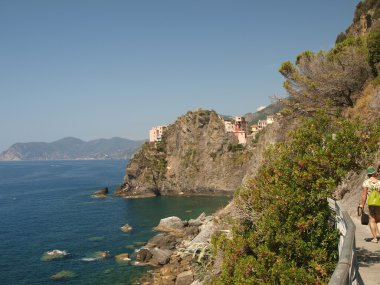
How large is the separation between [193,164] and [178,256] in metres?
66.3

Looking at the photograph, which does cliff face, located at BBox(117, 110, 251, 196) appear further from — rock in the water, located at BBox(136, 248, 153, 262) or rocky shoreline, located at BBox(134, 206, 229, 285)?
rock in the water, located at BBox(136, 248, 153, 262)

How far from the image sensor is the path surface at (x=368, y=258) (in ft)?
30.4

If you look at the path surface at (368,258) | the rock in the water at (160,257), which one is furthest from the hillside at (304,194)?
the rock in the water at (160,257)

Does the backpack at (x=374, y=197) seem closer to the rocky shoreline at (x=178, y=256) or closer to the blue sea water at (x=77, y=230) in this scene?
the rocky shoreline at (x=178, y=256)

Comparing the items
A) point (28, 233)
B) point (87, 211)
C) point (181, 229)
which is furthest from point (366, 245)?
point (87, 211)

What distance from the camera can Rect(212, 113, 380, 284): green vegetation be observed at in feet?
40.5

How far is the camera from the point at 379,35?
28281 mm

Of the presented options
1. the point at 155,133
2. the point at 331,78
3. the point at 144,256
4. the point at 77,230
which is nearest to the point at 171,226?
the point at 77,230

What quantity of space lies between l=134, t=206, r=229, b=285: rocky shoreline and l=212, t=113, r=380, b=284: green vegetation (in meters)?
13.0

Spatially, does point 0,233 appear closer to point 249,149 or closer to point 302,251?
point 302,251

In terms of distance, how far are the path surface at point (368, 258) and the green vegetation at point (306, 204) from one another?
3.23 feet

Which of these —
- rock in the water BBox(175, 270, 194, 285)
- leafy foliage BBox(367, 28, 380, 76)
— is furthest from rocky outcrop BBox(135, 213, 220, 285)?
leafy foliage BBox(367, 28, 380, 76)

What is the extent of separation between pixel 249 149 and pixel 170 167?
1003 inches

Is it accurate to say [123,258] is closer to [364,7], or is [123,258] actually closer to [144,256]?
[144,256]
